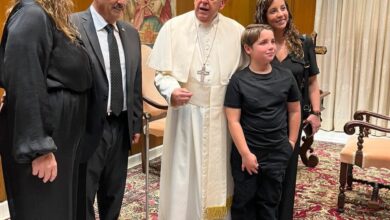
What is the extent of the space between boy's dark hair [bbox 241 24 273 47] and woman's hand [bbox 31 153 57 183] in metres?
1.20

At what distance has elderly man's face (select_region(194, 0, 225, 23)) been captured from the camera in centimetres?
219

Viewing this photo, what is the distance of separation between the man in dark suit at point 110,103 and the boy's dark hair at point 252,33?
590 mm

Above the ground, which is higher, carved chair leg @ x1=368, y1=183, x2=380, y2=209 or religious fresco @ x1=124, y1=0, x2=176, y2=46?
religious fresco @ x1=124, y1=0, x2=176, y2=46

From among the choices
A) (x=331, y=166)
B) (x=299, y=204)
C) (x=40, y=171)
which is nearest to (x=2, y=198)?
(x=40, y=171)

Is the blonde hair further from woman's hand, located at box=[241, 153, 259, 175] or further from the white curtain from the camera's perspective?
the white curtain

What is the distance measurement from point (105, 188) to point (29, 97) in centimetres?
96

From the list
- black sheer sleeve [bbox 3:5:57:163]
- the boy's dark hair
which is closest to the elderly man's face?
the boy's dark hair

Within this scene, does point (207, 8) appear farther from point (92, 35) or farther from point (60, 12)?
point (60, 12)

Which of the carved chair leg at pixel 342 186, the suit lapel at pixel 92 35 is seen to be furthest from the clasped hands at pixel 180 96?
the carved chair leg at pixel 342 186

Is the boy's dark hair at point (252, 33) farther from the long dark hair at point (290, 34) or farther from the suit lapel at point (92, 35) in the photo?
the suit lapel at point (92, 35)

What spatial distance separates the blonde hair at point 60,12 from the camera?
1506 mm

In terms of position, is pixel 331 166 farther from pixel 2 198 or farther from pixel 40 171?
pixel 40 171

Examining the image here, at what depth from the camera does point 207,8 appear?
7.22ft

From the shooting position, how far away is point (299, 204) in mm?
3385
